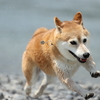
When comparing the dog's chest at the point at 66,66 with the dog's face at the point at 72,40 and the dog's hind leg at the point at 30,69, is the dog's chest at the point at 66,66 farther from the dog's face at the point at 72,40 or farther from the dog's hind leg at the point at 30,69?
the dog's hind leg at the point at 30,69

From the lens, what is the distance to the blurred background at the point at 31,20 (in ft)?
27.3

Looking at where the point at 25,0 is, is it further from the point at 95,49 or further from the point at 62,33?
the point at 62,33

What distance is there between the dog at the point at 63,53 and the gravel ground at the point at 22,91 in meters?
1.56

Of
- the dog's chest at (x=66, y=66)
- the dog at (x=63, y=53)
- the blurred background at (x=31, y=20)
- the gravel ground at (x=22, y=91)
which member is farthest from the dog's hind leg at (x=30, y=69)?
the blurred background at (x=31, y=20)

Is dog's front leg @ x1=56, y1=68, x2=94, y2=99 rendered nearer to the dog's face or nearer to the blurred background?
the dog's face

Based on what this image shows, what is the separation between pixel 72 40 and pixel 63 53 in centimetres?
36

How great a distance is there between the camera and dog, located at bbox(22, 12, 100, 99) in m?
4.51

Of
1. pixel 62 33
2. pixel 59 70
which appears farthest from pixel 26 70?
pixel 62 33

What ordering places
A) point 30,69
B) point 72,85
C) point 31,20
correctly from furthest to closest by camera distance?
point 31,20 → point 30,69 → point 72,85

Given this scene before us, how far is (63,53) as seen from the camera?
476 centimetres

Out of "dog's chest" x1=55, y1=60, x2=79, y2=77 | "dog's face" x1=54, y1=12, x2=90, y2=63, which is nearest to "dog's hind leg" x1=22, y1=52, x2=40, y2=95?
"dog's chest" x1=55, y1=60, x2=79, y2=77

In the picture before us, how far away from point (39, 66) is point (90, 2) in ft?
22.7

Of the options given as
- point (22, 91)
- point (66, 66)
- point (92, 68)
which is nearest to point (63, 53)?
point (66, 66)

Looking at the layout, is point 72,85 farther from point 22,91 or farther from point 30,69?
point 22,91
